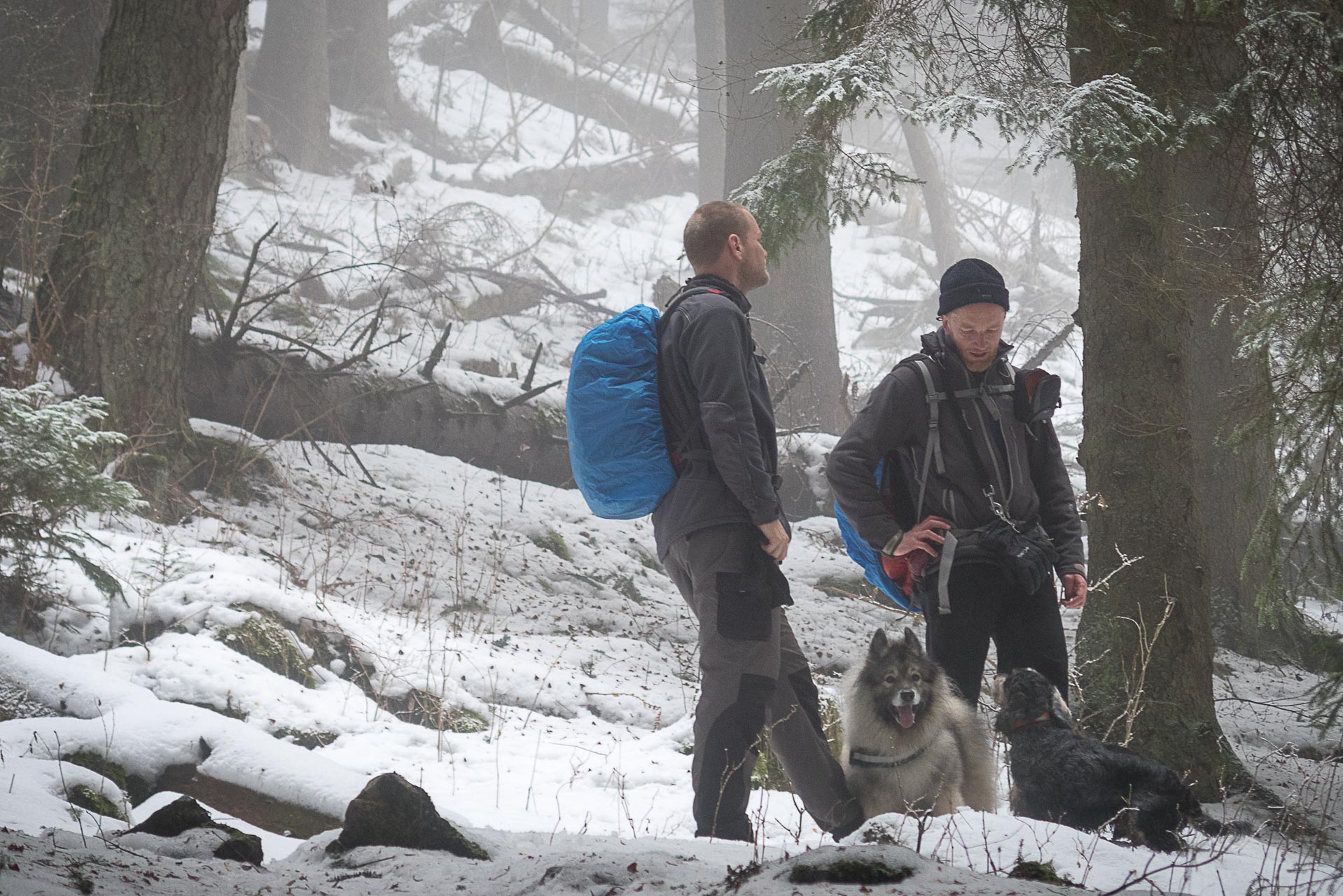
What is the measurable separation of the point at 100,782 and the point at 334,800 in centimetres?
81

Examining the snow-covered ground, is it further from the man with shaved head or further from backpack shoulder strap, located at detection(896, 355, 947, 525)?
backpack shoulder strap, located at detection(896, 355, 947, 525)

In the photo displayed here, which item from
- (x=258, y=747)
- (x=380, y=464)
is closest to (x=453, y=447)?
(x=380, y=464)

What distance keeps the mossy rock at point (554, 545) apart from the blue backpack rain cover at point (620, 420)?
4.81 meters

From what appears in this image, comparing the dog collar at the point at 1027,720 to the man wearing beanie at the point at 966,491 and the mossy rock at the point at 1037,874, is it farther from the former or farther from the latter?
the mossy rock at the point at 1037,874

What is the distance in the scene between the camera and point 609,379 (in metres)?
3.71

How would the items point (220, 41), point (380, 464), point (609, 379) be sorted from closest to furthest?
point (609, 379)
point (220, 41)
point (380, 464)

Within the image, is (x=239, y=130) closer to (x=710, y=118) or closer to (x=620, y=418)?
(x=710, y=118)

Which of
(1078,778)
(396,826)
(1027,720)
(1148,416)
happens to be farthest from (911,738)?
(1148,416)

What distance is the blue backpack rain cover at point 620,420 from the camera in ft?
12.0

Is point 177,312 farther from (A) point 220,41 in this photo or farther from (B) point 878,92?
(B) point 878,92

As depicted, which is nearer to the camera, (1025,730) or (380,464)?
(1025,730)

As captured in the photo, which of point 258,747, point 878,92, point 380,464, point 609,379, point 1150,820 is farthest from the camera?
point 380,464

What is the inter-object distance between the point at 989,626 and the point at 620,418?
1578 mm

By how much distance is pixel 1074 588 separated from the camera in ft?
12.0
